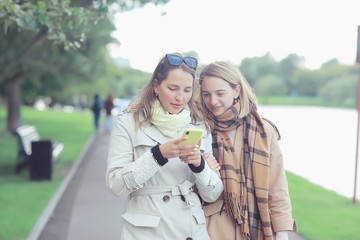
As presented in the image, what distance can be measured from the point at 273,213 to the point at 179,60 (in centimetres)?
101

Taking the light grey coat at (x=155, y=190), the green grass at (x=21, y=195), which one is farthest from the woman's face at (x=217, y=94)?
Result: the green grass at (x=21, y=195)

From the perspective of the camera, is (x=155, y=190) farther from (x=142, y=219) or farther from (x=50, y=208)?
(x=50, y=208)

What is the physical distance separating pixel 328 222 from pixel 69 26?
4.22 m

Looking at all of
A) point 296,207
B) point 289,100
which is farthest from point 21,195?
point 289,100

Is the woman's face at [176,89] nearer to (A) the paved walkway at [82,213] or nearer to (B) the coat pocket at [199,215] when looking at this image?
(B) the coat pocket at [199,215]

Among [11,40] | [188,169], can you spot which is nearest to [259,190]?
[188,169]

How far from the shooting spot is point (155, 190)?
2359 mm

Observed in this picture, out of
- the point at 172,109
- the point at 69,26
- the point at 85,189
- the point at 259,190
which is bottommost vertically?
the point at 85,189

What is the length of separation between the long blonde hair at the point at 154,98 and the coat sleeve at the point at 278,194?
46 cm

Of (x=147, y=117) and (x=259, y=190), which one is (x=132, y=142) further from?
(x=259, y=190)

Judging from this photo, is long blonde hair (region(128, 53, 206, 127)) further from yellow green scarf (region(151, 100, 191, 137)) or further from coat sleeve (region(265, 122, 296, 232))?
coat sleeve (region(265, 122, 296, 232))

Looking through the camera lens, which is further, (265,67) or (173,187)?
(265,67)

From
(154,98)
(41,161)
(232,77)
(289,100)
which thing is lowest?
(289,100)

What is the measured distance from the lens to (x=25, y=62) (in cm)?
1427
